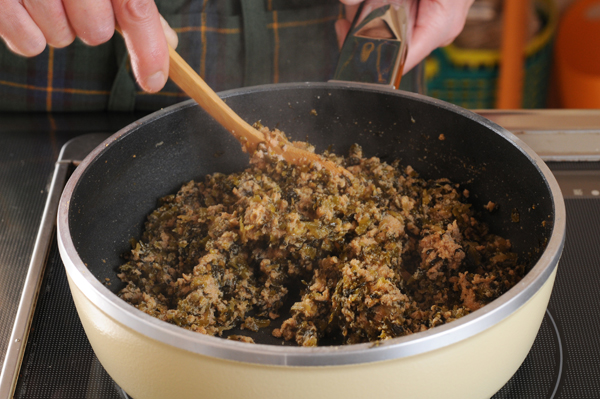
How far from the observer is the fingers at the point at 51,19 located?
87 centimetres

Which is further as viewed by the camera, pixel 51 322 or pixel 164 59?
pixel 51 322

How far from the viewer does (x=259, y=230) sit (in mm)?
1013

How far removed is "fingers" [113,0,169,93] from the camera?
32.9 inches

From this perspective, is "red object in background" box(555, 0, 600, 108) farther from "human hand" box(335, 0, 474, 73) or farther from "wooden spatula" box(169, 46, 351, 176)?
"wooden spatula" box(169, 46, 351, 176)

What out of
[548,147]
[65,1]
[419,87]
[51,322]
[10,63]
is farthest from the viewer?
[419,87]

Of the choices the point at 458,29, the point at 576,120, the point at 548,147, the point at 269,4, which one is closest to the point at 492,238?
the point at 548,147

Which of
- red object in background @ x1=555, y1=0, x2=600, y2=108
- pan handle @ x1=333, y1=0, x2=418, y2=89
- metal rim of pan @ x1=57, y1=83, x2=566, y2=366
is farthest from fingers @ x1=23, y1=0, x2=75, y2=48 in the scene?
red object in background @ x1=555, y1=0, x2=600, y2=108

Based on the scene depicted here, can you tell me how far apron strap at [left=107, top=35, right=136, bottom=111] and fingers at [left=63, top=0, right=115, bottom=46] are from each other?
24.0 inches

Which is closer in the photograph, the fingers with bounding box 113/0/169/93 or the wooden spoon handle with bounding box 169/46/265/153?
the fingers with bounding box 113/0/169/93

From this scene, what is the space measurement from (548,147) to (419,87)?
0.57m

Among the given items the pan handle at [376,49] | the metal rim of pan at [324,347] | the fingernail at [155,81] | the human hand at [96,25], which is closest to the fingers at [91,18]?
the human hand at [96,25]

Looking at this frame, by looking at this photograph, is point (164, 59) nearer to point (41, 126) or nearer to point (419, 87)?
point (41, 126)

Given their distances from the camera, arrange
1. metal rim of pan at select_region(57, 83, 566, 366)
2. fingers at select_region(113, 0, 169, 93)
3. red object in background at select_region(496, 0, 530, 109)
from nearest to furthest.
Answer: metal rim of pan at select_region(57, 83, 566, 366), fingers at select_region(113, 0, 169, 93), red object in background at select_region(496, 0, 530, 109)

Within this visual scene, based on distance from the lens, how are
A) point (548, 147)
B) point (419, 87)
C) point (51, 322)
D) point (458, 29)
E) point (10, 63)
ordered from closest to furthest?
1. point (51, 322)
2. point (548, 147)
3. point (458, 29)
4. point (10, 63)
5. point (419, 87)
